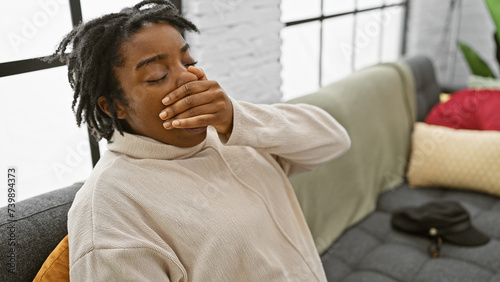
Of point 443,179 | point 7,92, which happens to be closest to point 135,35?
point 7,92

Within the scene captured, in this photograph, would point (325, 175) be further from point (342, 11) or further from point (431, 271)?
point (342, 11)

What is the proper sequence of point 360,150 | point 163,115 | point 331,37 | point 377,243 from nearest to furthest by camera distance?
1. point 163,115
2. point 377,243
3. point 360,150
4. point 331,37

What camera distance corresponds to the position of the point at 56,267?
1.02 metres

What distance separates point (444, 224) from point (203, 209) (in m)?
1.18

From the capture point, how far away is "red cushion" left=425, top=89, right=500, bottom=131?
2.29m

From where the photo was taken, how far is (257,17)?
79.3 inches

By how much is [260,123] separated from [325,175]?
0.79 m

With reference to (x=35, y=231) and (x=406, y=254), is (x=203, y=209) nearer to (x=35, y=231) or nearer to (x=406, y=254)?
(x=35, y=231)

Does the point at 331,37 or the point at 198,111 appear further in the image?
the point at 331,37

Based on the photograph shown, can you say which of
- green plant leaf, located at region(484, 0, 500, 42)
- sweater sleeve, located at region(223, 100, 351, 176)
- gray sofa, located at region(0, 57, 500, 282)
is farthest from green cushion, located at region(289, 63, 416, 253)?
green plant leaf, located at region(484, 0, 500, 42)

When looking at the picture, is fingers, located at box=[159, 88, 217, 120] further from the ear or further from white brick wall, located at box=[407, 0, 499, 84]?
white brick wall, located at box=[407, 0, 499, 84]

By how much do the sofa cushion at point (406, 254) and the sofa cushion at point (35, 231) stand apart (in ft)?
3.11

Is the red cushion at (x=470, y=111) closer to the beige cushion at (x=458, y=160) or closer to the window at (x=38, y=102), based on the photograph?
the beige cushion at (x=458, y=160)

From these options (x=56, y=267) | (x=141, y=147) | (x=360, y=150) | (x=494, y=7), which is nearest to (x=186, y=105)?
(x=141, y=147)
